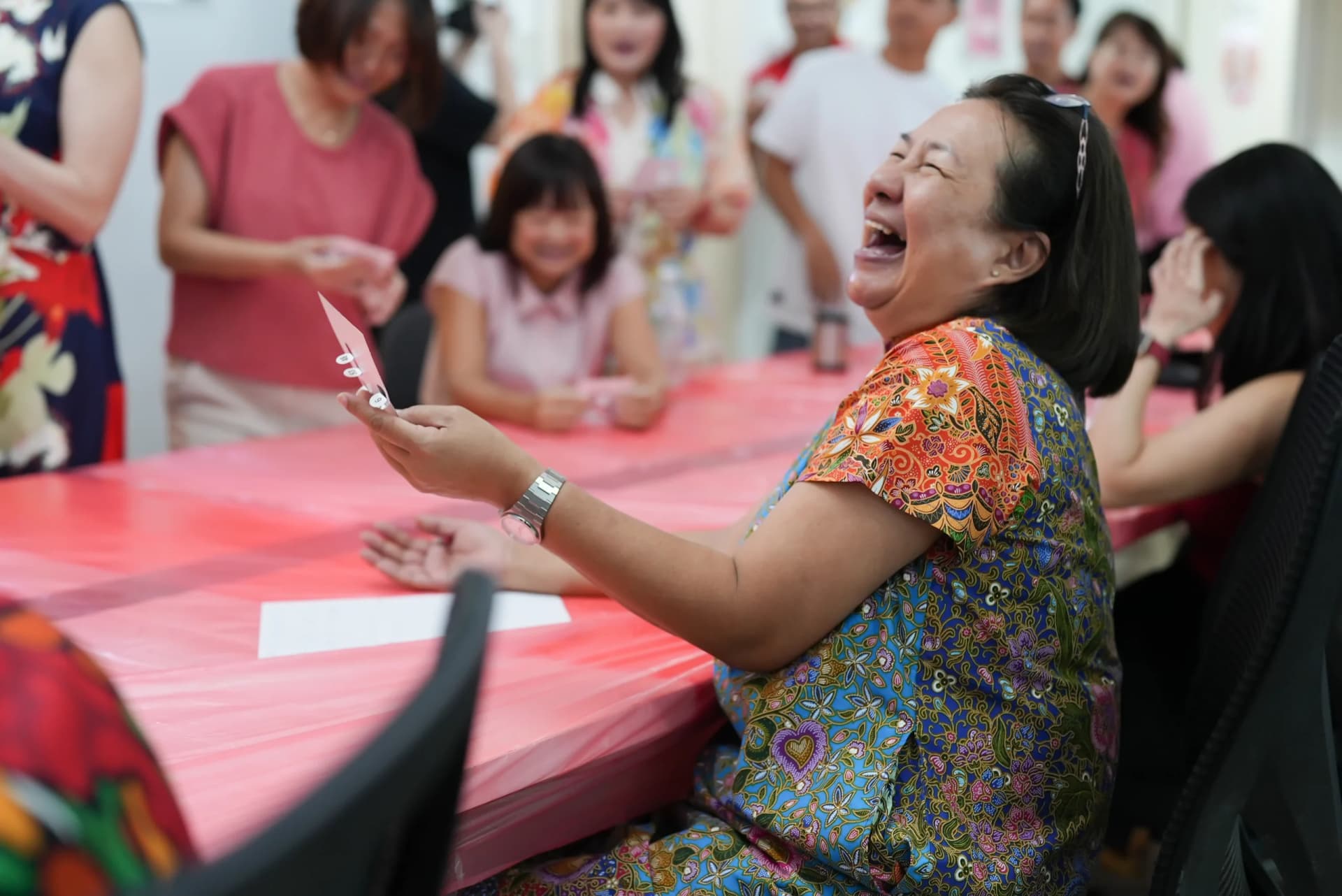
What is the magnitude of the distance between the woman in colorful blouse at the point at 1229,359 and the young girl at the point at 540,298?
889mm

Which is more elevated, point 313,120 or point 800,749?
point 313,120

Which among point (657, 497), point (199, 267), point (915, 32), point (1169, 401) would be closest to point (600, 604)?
point (657, 497)

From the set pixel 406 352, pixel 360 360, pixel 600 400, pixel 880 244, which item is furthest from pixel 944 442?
pixel 406 352

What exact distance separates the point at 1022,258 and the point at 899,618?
389mm

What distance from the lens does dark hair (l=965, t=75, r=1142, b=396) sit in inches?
50.1

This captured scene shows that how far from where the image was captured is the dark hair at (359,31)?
234 cm

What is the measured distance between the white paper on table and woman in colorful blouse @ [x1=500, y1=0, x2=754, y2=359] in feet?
5.57

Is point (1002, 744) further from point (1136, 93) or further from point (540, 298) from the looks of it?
point (1136, 93)

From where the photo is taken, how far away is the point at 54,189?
1.92 m

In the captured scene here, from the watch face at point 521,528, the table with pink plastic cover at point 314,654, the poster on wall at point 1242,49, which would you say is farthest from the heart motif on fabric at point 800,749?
the poster on wall at point 1242,49

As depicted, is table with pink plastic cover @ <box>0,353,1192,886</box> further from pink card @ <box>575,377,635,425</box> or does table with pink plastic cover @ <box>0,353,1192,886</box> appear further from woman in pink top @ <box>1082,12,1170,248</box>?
woman in pink top @ <box>1082,12,1170,248</box>

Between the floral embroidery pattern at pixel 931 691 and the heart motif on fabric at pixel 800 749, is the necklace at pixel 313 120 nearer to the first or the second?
the floral embroidery pattern at pixel 931 691

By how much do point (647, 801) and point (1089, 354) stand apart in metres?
0.61

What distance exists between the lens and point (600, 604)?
4.81 feet
